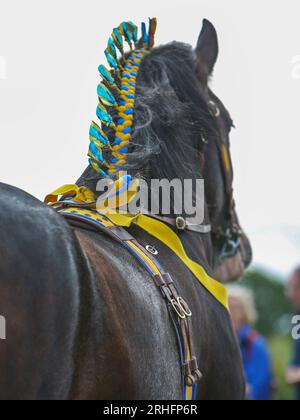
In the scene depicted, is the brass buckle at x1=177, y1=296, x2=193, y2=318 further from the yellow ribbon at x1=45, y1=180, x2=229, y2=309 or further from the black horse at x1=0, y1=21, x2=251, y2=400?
the yellow ribbon at x1=45, y1=180, x2=229, y2=309

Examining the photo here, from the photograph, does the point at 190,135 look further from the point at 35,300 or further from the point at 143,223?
the point at 35,300

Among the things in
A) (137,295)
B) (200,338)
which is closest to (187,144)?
(200,338)

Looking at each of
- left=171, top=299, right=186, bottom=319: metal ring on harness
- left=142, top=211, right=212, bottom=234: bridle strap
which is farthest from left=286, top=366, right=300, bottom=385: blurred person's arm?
left=171, top=299, right=186, bottom=319: metal ring on harness

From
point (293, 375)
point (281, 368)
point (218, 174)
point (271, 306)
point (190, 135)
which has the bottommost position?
point (271, 306)

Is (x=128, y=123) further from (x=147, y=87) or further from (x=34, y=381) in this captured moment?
(x=34, y=381)

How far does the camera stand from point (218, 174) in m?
4.04

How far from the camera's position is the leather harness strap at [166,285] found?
112 inches

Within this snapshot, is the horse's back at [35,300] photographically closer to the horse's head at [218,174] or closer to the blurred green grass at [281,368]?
the horse's head at [218,174]

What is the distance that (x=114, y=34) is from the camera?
143 inches

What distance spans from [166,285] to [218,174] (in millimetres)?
1289

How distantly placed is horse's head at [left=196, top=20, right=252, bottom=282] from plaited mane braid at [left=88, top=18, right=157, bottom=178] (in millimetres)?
433

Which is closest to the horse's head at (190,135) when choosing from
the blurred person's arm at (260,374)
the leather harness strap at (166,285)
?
the leather harness strap at (166,285)

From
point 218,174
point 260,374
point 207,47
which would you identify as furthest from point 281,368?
point 207,47

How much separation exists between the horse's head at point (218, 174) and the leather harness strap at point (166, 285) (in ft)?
3.63
